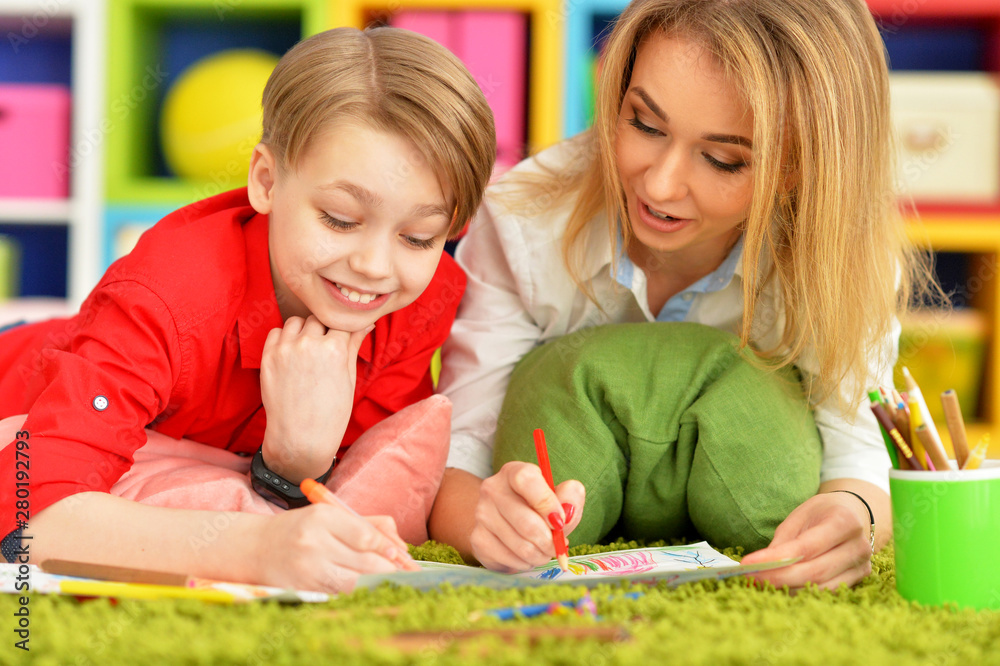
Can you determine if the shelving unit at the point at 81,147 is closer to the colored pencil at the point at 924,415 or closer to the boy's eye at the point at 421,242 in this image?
the boy's eye at the point at 421,242

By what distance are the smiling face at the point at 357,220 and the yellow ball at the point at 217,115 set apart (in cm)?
123

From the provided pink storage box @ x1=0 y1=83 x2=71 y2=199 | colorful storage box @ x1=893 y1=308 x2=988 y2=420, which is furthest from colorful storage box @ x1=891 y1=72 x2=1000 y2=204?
pink storage box @ x1=0 y1=83 x2=71 y2=199

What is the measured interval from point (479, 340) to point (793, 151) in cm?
44

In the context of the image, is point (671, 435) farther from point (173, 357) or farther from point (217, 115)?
point (217, 115)

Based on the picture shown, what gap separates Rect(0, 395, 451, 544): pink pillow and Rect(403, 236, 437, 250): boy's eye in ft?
0.58

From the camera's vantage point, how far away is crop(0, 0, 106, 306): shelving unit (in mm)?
2080

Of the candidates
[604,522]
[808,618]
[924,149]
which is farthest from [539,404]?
[924,149]

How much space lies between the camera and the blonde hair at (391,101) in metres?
0.86

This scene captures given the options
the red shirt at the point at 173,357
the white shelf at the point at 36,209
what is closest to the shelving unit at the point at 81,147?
the white shelf at the point at 36,209

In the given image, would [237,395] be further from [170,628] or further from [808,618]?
[808,618]

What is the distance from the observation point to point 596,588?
2.29ft

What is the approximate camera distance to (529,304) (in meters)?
1.16

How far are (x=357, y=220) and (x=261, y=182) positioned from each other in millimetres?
150

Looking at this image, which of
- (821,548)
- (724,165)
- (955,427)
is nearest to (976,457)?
(955,427)
